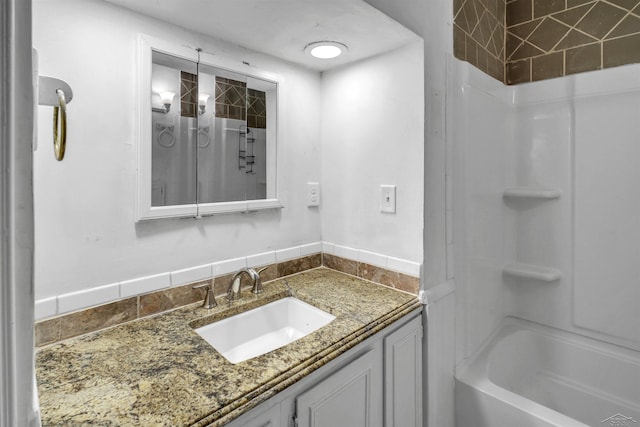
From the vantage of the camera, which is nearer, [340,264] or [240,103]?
[240,103]

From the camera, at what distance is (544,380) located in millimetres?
1731

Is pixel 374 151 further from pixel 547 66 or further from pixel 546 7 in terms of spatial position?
pixel 546 7

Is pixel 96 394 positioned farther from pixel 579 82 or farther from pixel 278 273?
pixel 579 82

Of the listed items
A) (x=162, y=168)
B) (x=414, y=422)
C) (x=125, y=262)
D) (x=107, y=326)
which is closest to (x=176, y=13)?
(x=162, y=168)

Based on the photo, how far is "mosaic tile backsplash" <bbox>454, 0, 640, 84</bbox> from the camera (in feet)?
4.88

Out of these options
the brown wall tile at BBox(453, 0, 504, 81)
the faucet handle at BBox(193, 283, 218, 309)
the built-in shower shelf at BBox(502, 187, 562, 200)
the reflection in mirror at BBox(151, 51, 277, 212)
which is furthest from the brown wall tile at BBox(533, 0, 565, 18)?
the faucet handle at BBox(193, 283, 218, 309)

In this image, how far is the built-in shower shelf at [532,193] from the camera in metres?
1.69

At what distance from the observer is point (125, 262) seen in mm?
1051

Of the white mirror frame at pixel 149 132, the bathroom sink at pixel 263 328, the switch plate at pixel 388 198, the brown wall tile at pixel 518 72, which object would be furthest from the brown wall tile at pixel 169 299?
the brown wall tile at pixel 518 72

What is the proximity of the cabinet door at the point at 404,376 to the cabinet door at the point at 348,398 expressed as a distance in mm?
41

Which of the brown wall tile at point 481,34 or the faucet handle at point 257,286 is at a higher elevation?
the brown wall tile at point 481,34

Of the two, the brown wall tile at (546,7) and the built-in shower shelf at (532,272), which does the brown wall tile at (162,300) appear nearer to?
the built-in shower shelf at (532,272)

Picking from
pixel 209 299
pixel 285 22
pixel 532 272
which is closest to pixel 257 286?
pixel 209 299

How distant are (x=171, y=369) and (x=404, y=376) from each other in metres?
0.82
